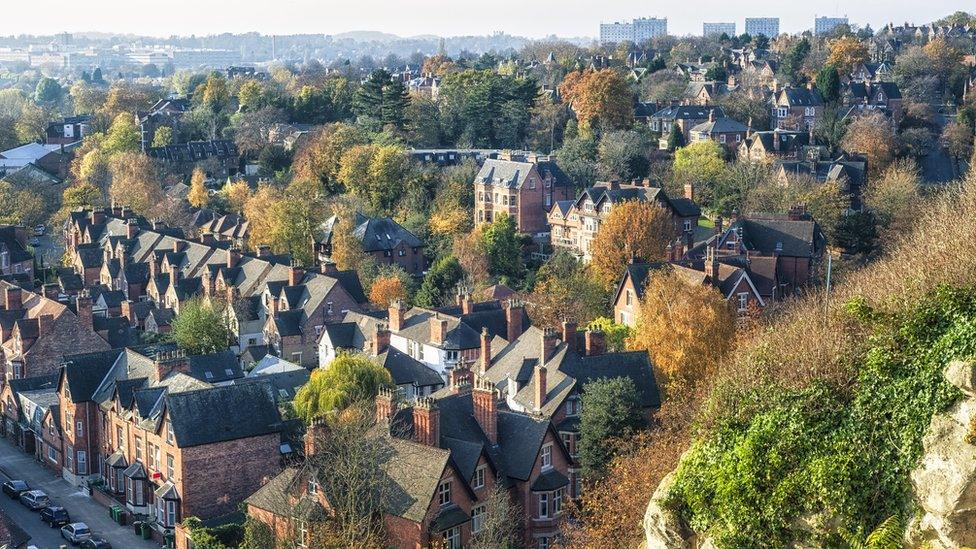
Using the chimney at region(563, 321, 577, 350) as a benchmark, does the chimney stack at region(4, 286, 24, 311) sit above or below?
below

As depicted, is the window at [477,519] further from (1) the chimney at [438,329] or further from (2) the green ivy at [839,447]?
(1) the chimney at [438,329]

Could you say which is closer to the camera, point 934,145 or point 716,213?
point 716,213

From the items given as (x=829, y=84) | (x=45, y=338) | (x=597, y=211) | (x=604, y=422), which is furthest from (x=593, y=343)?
(x=829, y=84)

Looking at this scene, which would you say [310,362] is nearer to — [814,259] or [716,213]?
[814,259]

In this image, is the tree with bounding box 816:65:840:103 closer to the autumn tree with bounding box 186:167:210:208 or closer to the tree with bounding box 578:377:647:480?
the autumn tree with bounding box 186:167:210:208

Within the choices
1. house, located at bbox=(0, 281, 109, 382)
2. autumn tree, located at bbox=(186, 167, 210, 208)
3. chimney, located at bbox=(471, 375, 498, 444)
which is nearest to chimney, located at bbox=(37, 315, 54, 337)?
house, located at bbox=(0, 281, 109, 382)

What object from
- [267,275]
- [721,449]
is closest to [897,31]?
[267,275]

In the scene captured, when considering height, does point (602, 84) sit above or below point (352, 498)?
above

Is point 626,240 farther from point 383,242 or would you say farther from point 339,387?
point 339,387
